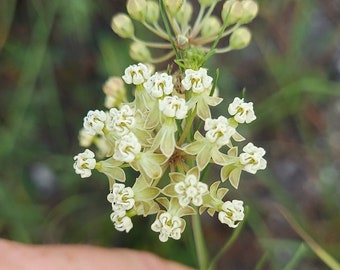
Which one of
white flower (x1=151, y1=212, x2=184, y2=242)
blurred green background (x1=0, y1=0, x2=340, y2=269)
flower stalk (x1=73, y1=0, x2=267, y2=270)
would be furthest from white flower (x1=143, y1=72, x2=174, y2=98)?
blurred green background (x1=0, y1=0, x2=340, y2=269)

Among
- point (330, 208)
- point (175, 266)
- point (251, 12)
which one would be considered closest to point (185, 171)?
point (251, 12)

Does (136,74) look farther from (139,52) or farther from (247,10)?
(247,10)

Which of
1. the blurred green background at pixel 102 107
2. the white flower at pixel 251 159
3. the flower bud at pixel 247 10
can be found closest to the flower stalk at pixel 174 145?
the white flower at pixel 251 159

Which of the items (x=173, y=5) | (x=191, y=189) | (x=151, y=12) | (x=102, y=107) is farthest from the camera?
(x=102, y=107)

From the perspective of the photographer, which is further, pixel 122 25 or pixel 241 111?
pixel 122 25

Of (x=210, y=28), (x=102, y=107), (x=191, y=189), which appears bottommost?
(x=102, y=107)

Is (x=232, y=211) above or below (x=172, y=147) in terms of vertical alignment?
below

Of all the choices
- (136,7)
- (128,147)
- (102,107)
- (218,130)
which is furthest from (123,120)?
(102,107)
